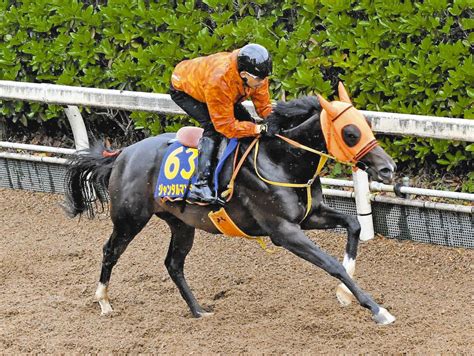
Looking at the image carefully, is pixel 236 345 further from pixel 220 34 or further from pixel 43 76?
pixel 43 76

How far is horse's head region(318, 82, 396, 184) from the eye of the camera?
6535 mm

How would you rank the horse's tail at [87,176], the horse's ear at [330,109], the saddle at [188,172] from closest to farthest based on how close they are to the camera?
the horse's ear at [330,109], the saddle at [188,172], the horse's tail at [87,176]

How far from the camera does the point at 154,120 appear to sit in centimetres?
1003

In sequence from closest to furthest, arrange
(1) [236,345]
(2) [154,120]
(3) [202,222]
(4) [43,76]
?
(1) [236,345] → (3) [202,222] → (2) [154,120] → (4) [43,76]

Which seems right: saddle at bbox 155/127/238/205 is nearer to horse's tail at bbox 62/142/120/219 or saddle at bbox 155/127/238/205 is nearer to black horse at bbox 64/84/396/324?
black horse at bbox 64/84/396/324

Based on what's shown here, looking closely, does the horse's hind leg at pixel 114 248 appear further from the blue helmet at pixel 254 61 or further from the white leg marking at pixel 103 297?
the blue helmet at pixel 254 61

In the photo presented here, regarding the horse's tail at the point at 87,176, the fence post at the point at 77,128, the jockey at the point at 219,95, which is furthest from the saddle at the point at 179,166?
the fence post at the point at 77,128

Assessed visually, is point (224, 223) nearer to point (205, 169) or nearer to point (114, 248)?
point (205, 169)

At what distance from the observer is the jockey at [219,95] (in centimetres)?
684

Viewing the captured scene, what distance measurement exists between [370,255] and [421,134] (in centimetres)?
117

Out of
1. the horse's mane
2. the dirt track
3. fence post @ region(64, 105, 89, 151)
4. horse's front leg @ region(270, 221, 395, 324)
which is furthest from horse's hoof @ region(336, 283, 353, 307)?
fence post @ region(64, 105, 89, 151)

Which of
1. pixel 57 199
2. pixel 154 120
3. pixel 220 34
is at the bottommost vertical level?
pixel 57 199

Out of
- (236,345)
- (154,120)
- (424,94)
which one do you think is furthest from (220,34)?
(236,345)

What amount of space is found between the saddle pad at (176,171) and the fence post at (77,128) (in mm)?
2068
